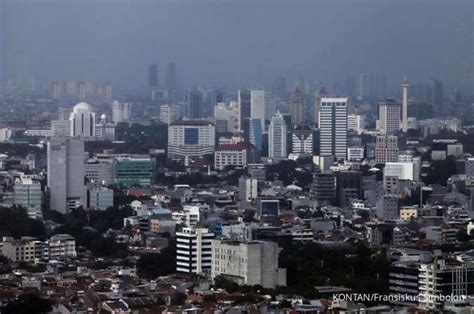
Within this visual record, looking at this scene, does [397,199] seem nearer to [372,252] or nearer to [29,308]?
[372,252]

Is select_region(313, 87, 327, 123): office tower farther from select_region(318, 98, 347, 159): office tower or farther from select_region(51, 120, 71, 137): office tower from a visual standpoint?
select_region(51, 120, 71, 137): office tower

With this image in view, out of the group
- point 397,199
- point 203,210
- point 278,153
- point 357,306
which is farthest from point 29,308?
point 278,153

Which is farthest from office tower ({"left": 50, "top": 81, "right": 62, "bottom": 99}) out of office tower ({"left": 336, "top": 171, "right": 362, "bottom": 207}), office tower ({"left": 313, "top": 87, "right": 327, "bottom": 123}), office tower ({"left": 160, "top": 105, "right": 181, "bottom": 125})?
office tower ({"left": 336, "top": 171, "right": 362, "bottom": 207})

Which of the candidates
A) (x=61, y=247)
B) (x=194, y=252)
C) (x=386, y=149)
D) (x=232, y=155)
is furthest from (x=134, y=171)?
(x=194, y=252)

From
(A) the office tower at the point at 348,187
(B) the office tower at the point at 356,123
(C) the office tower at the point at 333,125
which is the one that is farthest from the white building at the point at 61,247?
(B) the office tower at the point at 356,123

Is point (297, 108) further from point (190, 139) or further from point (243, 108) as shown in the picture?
point (190, 139)

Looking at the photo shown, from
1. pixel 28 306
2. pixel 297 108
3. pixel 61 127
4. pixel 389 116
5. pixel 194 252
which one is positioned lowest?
pixel 28 306

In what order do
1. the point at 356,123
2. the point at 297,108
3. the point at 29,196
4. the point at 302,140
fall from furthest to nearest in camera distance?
the point at 297,108
the point at 356,123
the point at 302,140
the point at 29,196

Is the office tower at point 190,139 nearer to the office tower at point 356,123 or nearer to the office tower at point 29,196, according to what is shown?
the office tower at point 356,123
